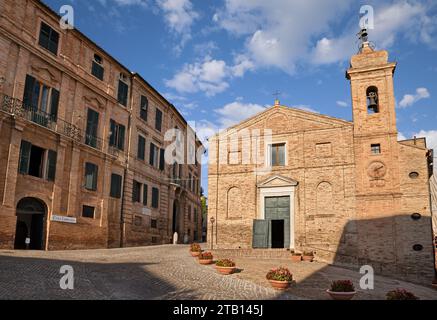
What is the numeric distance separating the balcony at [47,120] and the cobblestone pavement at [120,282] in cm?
808

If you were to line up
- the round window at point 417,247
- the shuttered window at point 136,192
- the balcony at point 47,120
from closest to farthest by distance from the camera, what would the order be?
1. the balcony at point 47,120
2. the round window at point 417,247
3. the shuttered window at point 136,192

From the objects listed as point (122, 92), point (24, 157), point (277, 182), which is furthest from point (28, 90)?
point (277, 182)

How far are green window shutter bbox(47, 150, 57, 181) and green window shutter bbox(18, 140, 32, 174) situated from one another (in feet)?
4.71

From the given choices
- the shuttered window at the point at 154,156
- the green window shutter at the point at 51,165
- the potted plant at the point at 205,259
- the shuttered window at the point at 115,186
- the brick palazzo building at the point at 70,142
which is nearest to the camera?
the potted plant at the point at 205,259

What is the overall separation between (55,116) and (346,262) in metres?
18.3

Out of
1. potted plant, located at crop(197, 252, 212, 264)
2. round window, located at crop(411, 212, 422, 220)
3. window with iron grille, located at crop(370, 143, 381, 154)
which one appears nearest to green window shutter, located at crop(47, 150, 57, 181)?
potted plant, located at crop(197, 252, 212, 264)

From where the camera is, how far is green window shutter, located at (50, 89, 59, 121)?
68.8 feet

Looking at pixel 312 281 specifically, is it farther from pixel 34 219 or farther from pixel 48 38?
pixel 48 38

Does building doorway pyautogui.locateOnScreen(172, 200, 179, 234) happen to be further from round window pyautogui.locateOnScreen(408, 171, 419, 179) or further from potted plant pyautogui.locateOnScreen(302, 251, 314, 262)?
round window pyautogui.locateOnScreen(408, 171, 419, 179)

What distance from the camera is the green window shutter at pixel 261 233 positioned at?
23484 mm

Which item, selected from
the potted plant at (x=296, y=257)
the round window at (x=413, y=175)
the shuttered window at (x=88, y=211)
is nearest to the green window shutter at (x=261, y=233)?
the potted plant at (x=296, y=257)

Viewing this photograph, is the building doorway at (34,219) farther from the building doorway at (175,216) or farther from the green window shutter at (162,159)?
the building doorway at (175,216)

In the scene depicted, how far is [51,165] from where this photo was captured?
67.2 feet
